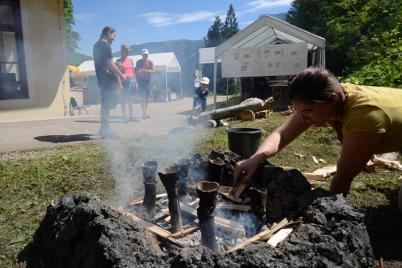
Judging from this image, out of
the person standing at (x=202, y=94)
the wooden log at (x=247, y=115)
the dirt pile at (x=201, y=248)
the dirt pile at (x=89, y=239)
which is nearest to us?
the dirt pile at (x=201, y=248)

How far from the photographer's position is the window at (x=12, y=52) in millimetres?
8484

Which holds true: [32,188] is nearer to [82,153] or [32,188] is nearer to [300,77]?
[82,153]

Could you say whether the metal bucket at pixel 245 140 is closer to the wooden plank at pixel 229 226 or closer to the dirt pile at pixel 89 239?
the wooden plank at pixel 229 226

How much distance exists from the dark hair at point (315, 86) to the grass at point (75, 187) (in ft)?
5.04

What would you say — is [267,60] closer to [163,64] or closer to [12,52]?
[12,52]

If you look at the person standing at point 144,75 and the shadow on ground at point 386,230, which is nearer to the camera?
the shadow on ground at point 386,230

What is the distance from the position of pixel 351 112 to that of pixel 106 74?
5.21 m

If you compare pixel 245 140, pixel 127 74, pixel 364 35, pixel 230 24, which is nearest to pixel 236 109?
pixel 127 74

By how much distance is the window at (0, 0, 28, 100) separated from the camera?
8.48m

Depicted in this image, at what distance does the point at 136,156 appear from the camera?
5031 millimetres

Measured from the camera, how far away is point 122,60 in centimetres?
870

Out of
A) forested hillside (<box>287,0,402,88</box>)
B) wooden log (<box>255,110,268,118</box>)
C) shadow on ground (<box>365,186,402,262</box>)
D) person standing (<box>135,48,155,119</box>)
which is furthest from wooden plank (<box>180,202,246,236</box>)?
person standing (<box>135,48,155,119</box>)

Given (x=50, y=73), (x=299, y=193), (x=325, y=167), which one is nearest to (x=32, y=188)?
(x=299, y=193)

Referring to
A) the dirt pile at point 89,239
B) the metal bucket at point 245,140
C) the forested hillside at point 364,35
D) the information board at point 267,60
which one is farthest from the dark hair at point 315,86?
the information board at point 267,60
